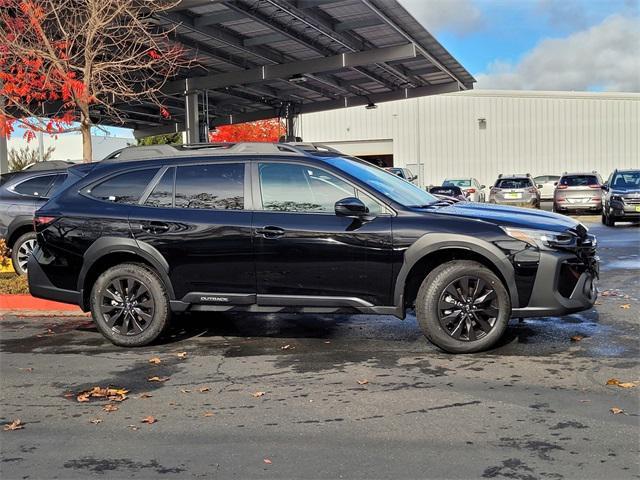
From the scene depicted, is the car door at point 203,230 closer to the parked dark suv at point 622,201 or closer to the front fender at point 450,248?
the front fender at point 450,248

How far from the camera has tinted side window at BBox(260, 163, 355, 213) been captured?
6.30 m

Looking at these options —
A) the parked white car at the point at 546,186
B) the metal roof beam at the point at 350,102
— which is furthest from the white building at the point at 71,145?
the parked white car at the point at 546,186

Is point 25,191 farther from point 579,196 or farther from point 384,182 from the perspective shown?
point 579,196

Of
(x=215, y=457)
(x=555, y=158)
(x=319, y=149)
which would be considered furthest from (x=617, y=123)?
(x=215, y=457)

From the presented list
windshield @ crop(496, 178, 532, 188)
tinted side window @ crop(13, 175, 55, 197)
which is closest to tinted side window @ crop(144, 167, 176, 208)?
tinted side window @ crop(13, 175, 55, 197)

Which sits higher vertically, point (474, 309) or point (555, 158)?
point (555, 158)

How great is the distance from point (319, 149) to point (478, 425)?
3505 mm

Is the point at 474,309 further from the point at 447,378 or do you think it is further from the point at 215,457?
the point at 215,457

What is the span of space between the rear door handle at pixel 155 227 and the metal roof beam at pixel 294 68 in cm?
1272

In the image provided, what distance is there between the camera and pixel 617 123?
142 ft

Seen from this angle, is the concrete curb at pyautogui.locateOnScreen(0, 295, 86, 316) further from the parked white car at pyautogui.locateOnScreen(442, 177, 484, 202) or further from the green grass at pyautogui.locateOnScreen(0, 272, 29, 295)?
the parked white car at pyautogui.locateOnScreen(442, 177, 484, 202)

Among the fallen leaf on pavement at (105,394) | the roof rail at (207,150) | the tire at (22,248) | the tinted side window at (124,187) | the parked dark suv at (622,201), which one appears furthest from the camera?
the parked dark suv at (622,201)

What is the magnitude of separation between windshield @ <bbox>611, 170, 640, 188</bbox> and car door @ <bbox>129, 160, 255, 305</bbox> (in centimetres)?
1656

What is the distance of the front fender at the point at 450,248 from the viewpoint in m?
5.86
